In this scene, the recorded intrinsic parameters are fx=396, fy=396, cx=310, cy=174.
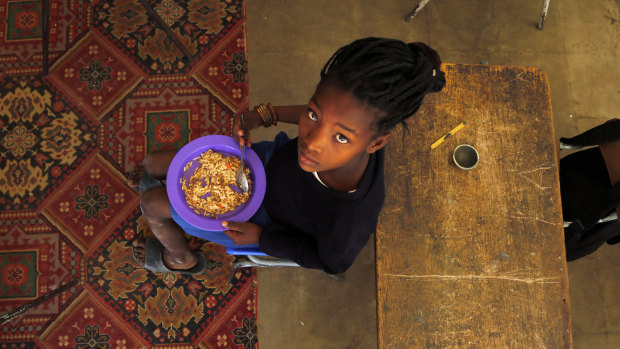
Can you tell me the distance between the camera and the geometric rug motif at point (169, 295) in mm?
2170

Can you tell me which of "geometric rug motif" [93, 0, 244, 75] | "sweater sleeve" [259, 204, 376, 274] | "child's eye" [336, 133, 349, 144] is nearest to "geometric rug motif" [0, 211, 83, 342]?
"geometric rug motif" [93, 0, 244, 75]

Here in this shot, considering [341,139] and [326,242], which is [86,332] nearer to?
[326,242]

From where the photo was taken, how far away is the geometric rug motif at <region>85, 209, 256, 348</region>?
2.17m

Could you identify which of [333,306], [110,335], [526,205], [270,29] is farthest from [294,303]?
[270,29]

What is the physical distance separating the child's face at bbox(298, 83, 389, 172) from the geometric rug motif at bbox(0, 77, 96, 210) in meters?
1.84

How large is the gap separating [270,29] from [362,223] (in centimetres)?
180

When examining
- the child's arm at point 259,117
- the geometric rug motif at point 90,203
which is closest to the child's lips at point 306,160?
the child's arm at point 259,117

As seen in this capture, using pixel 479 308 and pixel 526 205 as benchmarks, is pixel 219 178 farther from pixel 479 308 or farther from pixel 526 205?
pixel 526 205

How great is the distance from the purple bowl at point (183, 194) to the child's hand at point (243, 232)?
0.09 ft

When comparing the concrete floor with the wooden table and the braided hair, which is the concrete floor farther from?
the braided hair

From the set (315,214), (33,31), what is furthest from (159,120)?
(315,214)

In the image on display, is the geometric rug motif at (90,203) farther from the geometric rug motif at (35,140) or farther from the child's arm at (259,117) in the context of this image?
the child's arm at (259,117)

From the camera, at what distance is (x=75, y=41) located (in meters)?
2.44

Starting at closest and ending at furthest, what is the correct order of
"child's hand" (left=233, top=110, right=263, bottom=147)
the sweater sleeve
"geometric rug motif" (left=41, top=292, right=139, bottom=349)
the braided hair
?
1. the braided hair
2. the sweater sleeve
3. "child's hand" (left=233, top=110, right=263, bottom=147)
4. "geometric rug motif" (left=41, top=292, right=139, bottom=349)
